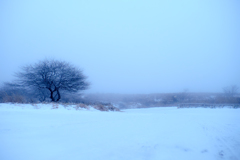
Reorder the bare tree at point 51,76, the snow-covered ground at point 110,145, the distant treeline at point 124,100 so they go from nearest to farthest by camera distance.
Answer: the snow-covered ground at point 110,145, the distant treeline at point 124,100, the bare tree at point 51,76

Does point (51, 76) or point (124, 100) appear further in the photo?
point (124, 100)

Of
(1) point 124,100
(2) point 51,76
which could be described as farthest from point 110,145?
(1) point 124,100

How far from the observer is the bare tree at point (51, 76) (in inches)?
560

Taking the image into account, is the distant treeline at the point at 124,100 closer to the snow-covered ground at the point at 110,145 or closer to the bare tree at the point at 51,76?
the bare tree at the point at 51,76

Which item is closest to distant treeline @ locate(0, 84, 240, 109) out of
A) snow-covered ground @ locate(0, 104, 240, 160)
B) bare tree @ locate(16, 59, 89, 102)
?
bare tree @ locate(16, 59, 89, 102)

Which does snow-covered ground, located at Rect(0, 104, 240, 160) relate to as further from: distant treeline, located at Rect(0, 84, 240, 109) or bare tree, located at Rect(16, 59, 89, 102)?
bare tree, located at Rect(16, 59, 89, 102)

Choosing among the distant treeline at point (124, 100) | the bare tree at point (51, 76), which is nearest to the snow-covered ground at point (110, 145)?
the distant treeline at point (124, 100)

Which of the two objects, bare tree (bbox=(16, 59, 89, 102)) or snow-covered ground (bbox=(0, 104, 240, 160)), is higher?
bare tree (bbox=(16, 59, 89, 102))

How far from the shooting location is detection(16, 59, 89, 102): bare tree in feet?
46.7

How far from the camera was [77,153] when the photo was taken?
245 cm

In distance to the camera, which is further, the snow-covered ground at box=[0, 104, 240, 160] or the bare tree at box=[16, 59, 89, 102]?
the bare tree at box=[16, 59, 89, 102]

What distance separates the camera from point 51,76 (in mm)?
14461

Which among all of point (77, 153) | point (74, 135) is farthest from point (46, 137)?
point (77, 153)

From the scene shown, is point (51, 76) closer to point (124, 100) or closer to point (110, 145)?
point (110, 145)
